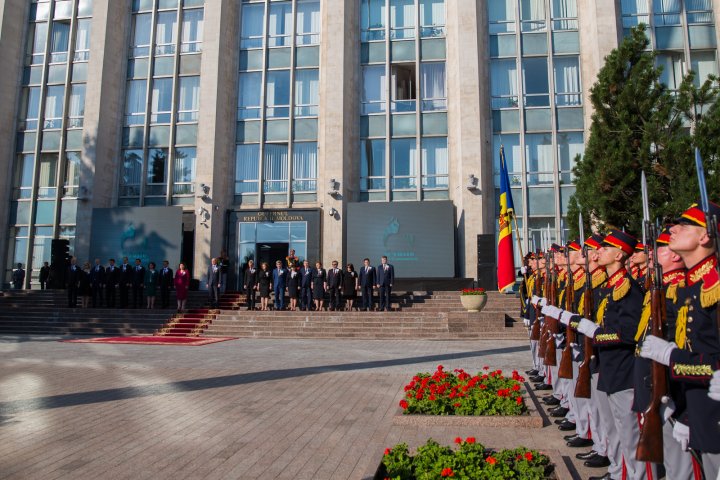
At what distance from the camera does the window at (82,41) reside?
2886 centimetres

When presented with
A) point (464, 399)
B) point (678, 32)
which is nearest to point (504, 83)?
point (678, 32)

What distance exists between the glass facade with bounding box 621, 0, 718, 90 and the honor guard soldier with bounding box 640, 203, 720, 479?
2555 cm

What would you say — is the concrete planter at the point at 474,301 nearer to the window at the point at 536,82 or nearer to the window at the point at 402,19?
the window at the point at 536,82

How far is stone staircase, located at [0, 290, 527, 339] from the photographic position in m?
16.9

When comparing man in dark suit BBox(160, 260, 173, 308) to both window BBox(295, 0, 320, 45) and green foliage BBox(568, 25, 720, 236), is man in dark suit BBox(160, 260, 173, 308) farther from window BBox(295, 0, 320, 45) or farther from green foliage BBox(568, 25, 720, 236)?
green foliage BBox(568, 25, 720, 236)

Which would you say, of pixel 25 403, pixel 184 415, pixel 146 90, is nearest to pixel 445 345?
pixel 184 415

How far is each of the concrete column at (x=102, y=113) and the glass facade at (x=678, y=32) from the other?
86.4ft

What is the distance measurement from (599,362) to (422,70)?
24.1 meters

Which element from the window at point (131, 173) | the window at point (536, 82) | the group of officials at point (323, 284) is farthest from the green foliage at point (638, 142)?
the window at point (131, 173)

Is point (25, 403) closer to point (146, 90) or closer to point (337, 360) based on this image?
point (337, 360)

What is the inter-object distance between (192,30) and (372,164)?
41.1ft

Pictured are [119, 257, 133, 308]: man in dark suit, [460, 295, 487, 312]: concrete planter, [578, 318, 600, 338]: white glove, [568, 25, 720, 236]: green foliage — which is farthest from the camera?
[119, 257, 133, 308]: man in dark suit

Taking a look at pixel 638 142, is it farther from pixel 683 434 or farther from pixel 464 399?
pixel 683 434

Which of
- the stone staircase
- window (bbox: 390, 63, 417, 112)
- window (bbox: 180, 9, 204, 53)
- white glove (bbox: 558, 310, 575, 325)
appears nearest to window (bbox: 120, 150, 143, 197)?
window (bbox: 180, 9, 204, 53)
